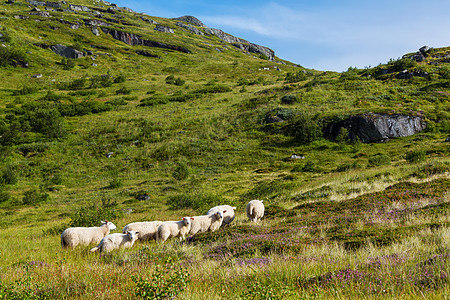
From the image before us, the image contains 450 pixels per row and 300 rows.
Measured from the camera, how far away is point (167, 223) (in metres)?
10.7

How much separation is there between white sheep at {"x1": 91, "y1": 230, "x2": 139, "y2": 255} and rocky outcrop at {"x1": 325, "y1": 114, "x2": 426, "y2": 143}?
3170 centimetres

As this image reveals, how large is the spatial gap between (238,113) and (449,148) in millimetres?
32292

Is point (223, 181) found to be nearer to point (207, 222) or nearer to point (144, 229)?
point (207, 222)

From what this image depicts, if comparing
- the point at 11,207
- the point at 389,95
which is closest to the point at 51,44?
the point at 11,207

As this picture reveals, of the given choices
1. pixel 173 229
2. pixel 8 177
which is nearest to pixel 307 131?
pixel 173 229

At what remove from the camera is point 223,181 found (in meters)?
27.1

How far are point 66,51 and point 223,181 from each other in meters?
102

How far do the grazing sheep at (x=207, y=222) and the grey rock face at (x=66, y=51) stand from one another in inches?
4326

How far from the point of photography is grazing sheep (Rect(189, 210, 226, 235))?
37.9 ft

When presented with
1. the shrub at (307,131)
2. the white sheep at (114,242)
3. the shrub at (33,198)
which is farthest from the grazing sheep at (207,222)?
the shrub at (307,131)

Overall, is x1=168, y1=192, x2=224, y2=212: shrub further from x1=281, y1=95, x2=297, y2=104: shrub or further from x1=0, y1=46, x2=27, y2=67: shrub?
x1=0, y1=46, x2=27, y2=67: shrub

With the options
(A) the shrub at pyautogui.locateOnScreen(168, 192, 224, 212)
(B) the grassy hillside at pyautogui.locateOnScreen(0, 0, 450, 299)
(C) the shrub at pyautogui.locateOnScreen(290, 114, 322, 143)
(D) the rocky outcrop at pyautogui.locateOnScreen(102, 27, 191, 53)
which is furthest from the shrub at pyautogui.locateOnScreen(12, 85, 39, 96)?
(D) the rocky outcrop at pyautogui.locateOnScreen(102, 27, 191, 53)

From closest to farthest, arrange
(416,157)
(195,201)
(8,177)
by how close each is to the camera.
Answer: (195,201)
(416,157)
(8,177)

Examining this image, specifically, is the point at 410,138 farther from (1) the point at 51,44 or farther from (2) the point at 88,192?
(1) the point at 51,44
